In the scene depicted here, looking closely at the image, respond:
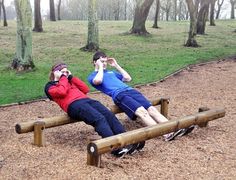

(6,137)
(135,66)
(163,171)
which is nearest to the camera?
(163,171)

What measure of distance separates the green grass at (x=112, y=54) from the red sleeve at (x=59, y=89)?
3251mm

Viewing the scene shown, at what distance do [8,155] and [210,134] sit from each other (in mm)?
3240

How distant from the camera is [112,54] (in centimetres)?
1564

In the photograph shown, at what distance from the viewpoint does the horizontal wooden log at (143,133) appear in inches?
186

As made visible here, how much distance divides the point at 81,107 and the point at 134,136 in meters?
1.02

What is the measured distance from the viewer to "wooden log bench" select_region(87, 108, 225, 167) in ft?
15.5

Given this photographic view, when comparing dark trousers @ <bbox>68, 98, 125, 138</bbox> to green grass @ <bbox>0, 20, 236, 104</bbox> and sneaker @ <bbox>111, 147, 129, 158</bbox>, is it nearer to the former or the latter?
sneaker @ <bbox>111, 147, 129, 158</bbox>

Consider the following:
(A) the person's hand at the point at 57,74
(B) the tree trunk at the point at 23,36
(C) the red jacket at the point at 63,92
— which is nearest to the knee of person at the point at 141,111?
(C) the red jacket at the point at 63,92

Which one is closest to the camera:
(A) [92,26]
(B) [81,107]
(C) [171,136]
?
(B) [81,107]

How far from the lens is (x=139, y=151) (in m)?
5.58

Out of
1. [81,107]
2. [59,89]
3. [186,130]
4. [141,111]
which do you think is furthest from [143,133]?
[59,89]

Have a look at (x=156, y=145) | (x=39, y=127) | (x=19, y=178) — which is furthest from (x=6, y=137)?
(x=156, y=145)

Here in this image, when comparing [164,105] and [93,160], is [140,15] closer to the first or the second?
[164,105]

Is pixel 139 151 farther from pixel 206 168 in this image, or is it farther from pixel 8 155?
pixel 8 155
